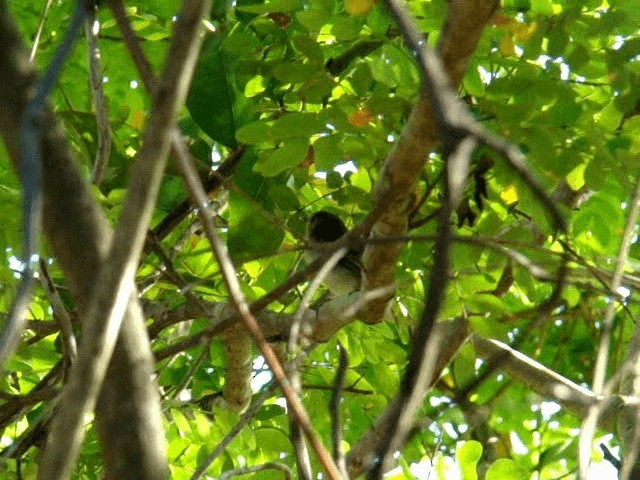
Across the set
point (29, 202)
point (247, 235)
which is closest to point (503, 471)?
point (247, 235)

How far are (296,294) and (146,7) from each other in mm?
1017

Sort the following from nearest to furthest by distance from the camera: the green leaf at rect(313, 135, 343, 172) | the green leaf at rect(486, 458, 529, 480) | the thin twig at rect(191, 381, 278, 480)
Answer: the thin twig at rect(191, 381, 278, 480)
the green leaf at rect(313, 135, 343, 172)
the green leaf at rect(486, 458, 529, 480)

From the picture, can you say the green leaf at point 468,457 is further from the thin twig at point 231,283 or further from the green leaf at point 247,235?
the thin twig at point 231,283

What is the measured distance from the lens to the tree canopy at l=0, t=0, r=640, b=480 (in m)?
1.11

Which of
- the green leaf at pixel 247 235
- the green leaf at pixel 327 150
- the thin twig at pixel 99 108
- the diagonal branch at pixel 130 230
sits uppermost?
the thin twig at pixel 99 108

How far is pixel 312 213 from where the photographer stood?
3.73m

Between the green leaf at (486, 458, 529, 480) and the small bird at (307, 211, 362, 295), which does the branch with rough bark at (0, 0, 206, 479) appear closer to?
the green leaf at (486, 458, 529, 480)

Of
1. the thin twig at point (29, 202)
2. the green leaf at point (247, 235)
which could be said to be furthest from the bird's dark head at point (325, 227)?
the thin twig at point (29, 202)

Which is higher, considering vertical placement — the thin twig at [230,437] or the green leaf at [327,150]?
the green leaf at [327,150]

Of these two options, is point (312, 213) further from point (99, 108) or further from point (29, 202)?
point (29, 202)

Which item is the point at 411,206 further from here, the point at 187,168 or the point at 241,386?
the point at 241,386

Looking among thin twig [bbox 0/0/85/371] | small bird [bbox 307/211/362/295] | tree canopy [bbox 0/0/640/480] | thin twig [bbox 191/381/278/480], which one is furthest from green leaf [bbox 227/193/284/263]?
thin twig [bbox 0/0/85/371]

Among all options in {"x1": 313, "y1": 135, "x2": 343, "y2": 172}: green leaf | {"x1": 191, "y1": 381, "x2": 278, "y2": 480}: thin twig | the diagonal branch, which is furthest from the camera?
{"x1": 313, "y1": 135, "x2": 343, "y2": 172}: green leaf

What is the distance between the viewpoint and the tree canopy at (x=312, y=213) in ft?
3.66
